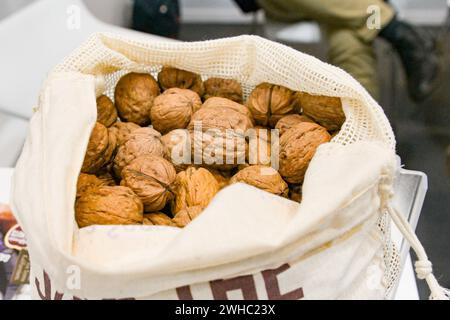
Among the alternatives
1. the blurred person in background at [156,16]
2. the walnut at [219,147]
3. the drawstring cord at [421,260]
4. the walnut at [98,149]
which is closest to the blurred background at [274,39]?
the blurred person in background at [156,16]

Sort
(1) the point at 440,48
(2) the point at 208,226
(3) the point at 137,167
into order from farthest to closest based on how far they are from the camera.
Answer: (1) the point at 440,48 < (3) the point at 137,167 < (2) the point at 208,226

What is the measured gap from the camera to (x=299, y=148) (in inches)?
21.0

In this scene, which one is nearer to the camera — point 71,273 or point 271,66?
point 71,273

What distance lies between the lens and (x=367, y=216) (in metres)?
0.47

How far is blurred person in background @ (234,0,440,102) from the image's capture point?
1.48 meters

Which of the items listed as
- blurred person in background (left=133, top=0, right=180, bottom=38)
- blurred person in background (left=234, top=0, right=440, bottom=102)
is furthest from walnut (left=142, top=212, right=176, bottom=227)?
blurred person in background (left=133, top=0, right=180, bottom=38)

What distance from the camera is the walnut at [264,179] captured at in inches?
20.7

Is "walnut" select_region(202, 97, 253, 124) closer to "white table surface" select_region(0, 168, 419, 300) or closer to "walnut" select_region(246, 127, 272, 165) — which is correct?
"walnut" select_region(246, 127, 272, 165)

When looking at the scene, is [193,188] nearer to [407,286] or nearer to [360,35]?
[407,286]

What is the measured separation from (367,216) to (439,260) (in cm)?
74

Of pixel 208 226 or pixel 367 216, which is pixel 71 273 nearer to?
pixel 208 226

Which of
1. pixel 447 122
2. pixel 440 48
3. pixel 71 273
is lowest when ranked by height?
pixel 447 122

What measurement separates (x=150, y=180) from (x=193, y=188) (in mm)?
44
